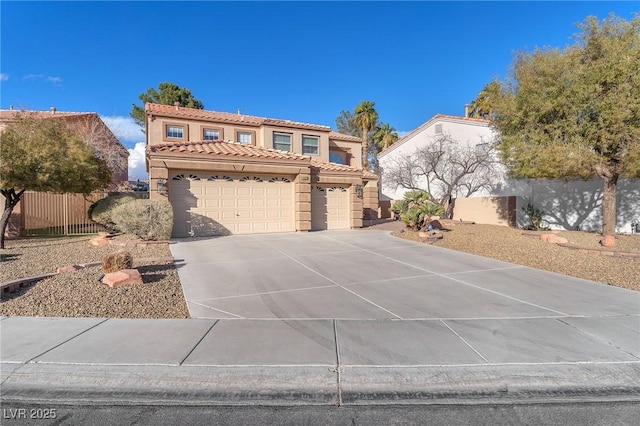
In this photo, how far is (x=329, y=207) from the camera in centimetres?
1747

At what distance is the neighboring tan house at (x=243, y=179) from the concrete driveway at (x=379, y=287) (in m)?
3.59

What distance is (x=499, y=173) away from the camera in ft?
73.2

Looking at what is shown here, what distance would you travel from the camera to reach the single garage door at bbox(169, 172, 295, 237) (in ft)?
44.8

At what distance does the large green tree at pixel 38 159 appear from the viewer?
10.3m

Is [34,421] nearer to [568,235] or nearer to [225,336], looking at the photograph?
[225,336]

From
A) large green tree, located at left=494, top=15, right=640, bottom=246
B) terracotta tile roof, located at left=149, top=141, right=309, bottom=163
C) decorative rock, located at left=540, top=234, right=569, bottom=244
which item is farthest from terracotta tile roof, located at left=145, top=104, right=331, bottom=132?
decorative rock, located at left=540, top=234, right=569, bottom=244

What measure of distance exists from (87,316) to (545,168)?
1354 cm

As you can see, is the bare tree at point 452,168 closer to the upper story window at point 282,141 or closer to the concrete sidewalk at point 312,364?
the upper story window at point 282,141

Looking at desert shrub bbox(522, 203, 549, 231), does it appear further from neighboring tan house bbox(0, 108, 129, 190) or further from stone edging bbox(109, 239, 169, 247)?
neighboring tan house bbox(0, 108, 129, 190)

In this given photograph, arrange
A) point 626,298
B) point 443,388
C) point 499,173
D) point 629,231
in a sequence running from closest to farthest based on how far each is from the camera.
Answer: point 443,388 → point 626,298 → point 629,231 → point 499,173

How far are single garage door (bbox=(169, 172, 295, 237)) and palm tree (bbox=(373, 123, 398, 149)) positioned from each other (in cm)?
2635

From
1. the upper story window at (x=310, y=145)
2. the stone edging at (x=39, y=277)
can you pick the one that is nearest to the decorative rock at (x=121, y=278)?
the stone edging at (x=39, y=277)

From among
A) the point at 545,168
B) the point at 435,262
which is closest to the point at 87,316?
the point at 435,262

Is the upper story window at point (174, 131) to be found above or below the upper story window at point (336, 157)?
above
